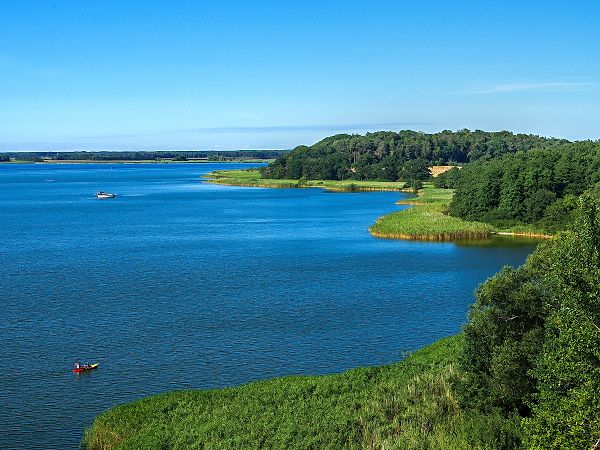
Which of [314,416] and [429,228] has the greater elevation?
[429,228]

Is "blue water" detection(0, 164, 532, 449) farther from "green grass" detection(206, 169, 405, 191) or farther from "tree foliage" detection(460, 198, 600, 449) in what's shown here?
"green grass" detection(206, 169, 405, 191)

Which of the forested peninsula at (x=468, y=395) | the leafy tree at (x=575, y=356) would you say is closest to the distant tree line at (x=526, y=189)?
the forested peninsula at (x=468, y=395)

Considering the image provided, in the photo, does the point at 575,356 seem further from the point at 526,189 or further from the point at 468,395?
the point at 526,189

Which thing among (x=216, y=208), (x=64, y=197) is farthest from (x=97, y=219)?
(x=64, y=197)

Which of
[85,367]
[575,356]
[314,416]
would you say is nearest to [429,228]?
[85,367]

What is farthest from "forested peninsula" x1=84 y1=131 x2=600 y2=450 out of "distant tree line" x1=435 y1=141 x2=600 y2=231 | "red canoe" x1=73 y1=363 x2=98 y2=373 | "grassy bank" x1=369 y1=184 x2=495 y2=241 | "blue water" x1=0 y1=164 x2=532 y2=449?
"distant tree line" x1=435 y1=141 x2=600 y2=231
